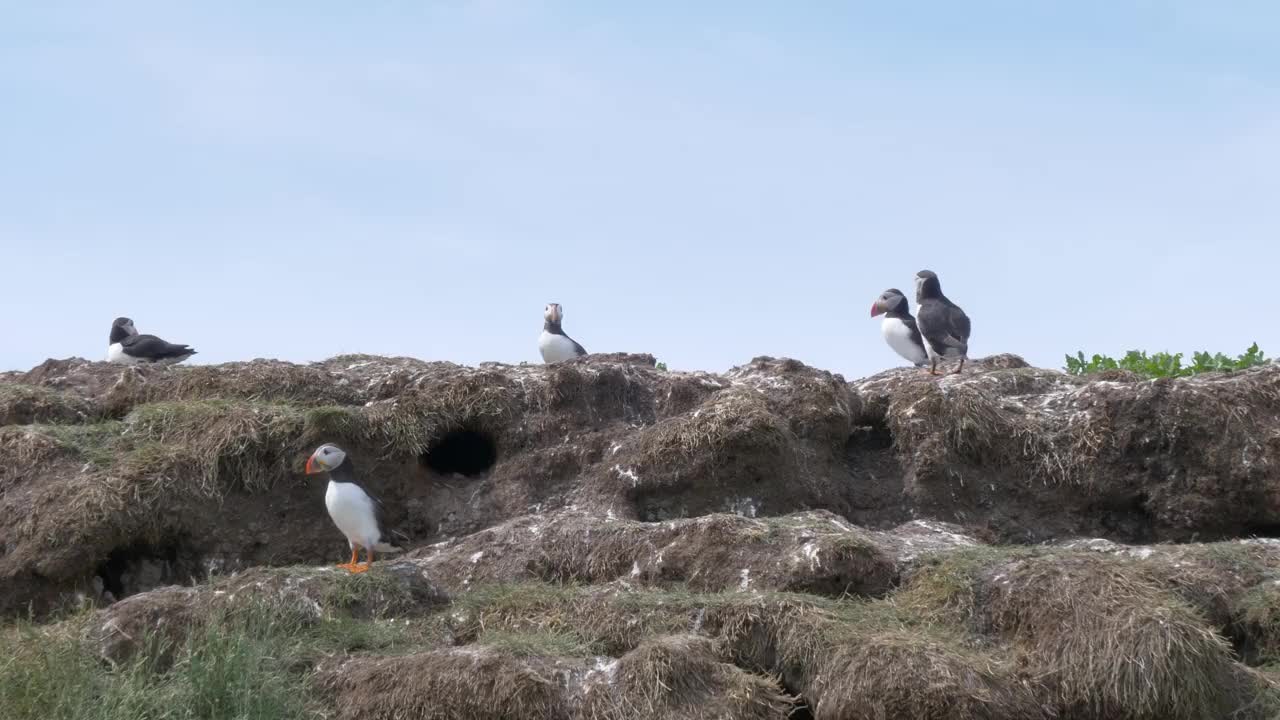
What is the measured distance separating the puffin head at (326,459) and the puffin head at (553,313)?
4.83 m

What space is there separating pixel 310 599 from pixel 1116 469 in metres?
5.60

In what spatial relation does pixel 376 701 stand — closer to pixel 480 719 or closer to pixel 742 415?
pixel 480 719

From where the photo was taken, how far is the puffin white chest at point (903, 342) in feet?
39.8

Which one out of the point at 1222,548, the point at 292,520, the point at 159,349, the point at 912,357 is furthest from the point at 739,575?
the point at 159,349

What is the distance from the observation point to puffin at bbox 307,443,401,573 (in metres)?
8.95

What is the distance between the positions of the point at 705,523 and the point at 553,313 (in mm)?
5688

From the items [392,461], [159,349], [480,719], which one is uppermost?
[159,349]

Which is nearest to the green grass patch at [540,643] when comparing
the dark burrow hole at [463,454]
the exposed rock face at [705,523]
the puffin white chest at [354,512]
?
the exposed rock face at [705,523]

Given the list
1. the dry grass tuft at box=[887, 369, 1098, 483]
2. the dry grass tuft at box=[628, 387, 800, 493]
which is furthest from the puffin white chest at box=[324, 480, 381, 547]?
the dry grass tuft at box=[887, 369, 1098, 483]

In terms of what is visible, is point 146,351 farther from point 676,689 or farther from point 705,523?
point 676,689

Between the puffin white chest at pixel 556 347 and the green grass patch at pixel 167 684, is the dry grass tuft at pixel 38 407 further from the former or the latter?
the puffin white chest at pixel 556 347

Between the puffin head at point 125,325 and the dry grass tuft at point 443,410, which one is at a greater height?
the puffin head at point 125,325

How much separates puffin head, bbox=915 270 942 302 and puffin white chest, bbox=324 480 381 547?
543 cm

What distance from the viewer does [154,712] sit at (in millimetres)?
6902
